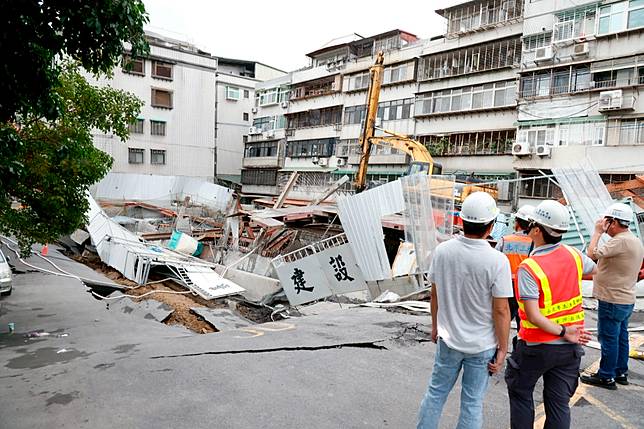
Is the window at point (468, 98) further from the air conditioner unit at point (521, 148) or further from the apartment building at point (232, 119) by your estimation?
the apartment building at point (232, 119)

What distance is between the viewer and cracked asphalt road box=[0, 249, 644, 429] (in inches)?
138

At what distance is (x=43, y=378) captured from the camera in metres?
4.88

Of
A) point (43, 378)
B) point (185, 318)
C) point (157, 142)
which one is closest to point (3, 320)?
point (185, 318)

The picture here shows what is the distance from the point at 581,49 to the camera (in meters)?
19.6

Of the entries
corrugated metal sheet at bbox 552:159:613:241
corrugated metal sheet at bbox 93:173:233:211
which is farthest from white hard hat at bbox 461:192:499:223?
corrugated metal sheet at bbox 93:173:233:211

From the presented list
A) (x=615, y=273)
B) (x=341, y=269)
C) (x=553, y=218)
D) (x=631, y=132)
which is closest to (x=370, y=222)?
(x=341, y=269)

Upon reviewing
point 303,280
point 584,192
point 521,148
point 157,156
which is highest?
point 521,148

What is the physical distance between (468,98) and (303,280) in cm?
1666

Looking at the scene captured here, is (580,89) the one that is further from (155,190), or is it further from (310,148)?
(155,190)

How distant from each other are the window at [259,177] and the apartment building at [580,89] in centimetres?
2149

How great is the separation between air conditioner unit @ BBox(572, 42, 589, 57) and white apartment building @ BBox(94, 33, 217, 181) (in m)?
27.9

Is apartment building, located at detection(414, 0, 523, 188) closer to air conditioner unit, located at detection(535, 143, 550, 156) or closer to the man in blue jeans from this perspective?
air conditioner unit, located at detection(535, 143, 550, 156)

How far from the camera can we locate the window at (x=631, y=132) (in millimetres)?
18328

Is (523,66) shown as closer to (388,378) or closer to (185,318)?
(185,318)
